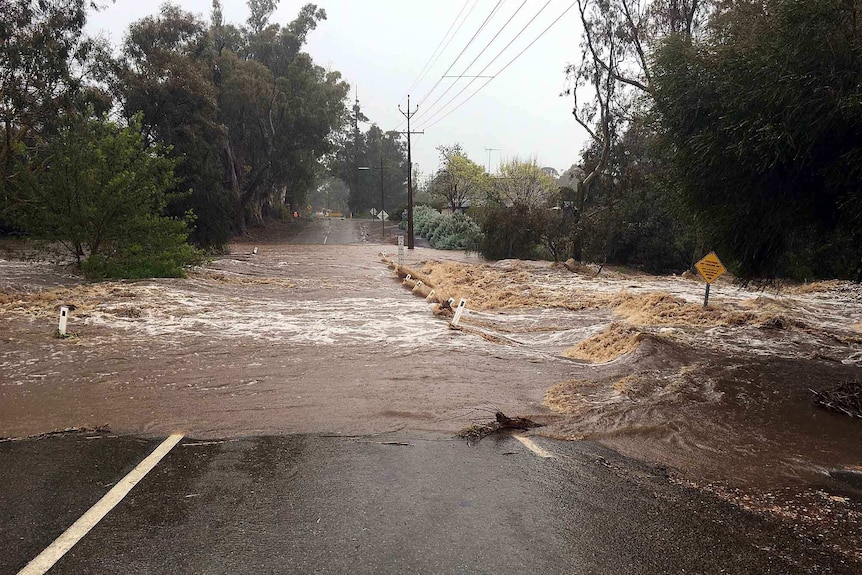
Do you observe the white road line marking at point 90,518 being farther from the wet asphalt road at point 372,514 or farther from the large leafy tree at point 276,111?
the large leafy tree at point 276,111

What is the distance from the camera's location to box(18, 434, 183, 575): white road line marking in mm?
3449

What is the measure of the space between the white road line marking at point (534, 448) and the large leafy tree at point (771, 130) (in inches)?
216

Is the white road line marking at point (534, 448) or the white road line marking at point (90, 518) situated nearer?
the white road line marking at point (90, 518)

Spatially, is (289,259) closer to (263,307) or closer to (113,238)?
(113,238)

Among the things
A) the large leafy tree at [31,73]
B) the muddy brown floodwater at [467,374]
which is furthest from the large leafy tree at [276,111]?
the muddy brown floodwater at [467,374]

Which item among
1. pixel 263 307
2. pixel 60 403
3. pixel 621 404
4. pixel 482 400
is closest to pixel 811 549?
pixel 621 404

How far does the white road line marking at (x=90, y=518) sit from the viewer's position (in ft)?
11.3

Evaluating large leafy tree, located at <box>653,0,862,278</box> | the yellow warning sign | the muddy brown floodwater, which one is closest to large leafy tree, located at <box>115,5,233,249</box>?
the muddy brown floodwater

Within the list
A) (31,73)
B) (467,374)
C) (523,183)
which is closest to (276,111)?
(523,183)

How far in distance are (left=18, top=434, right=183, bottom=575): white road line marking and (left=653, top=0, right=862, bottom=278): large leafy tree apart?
8440mm

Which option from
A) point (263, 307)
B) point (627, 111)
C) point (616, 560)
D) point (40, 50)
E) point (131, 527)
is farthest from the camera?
point (627, 111)

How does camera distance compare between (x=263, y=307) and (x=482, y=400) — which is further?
(x=263, y=307)

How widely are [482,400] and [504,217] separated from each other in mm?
32143

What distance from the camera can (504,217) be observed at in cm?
3903
